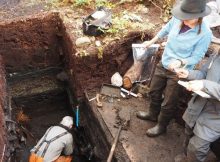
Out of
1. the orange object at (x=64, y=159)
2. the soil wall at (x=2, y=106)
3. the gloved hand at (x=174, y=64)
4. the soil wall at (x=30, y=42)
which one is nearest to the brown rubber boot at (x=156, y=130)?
the gloved hand at (x=174, y=64)

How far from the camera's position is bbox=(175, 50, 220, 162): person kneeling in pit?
398 cm

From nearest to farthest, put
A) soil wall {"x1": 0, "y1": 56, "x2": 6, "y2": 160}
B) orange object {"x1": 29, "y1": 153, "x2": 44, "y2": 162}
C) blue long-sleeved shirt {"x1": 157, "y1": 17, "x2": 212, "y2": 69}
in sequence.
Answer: blue long-sleeved shirt {"x1": 157, "y1": 17, "x2": 212, "y2": 69} < soil wall {"x1": 0, "y1": 56, "x2": 6, "y2": 160} < orange object {"x1": 29, "y1": 153, "x2": 44, "y2": 162}

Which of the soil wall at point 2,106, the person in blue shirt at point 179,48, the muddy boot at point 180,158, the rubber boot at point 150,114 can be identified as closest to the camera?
the person in blue shirt at point 179,48

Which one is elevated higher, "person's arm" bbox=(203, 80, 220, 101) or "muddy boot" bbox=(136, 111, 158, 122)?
"person's arm" bbox=(203, 80, 220, 101)

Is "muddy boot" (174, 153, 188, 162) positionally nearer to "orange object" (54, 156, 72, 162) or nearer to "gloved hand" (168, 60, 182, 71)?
"gloved hand" (168, 60, 182, 71)

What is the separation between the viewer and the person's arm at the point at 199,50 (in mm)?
4562

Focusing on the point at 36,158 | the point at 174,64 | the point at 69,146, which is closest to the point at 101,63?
the point at 69,146

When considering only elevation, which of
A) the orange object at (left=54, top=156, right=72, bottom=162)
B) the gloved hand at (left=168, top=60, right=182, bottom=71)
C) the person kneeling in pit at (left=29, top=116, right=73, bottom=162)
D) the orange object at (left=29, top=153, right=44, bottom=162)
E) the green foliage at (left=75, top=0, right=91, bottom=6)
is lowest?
the orange object at (left=54, top=156, right=72, bottom=162)

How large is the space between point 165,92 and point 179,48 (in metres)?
0.80

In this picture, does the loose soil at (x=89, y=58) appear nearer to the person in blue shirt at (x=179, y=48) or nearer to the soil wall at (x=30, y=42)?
the soil wall at (x=30, y=42)

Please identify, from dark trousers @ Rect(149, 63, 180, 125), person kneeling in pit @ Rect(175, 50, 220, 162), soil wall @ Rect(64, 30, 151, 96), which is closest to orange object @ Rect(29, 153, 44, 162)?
soil wall @ Rect(64, 30, 151, 96)

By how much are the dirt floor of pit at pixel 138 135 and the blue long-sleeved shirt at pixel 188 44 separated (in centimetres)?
151

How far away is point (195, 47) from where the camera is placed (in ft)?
15.2

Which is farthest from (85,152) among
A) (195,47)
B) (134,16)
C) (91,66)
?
(195,47)
